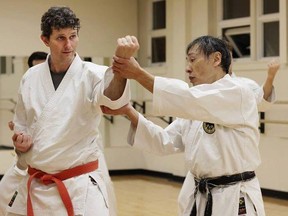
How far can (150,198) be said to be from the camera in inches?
325

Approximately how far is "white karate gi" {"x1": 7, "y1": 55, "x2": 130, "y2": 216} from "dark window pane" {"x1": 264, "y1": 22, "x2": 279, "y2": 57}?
5674 mm

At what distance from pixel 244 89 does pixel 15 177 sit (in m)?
1.78

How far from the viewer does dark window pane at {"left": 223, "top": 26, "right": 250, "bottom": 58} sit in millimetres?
8727

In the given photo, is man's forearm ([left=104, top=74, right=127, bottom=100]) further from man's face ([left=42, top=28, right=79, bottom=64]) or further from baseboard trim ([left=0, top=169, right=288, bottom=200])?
baseboard trim ([left=0, top=169, right=288, bottom=200])

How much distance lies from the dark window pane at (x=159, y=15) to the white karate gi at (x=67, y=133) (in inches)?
305

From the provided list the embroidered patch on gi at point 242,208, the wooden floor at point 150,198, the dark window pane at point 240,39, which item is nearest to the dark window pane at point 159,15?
the dark window pane at point 240,39

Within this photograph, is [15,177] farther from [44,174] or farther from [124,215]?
[124,215]

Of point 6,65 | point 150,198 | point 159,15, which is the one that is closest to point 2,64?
point 6,65

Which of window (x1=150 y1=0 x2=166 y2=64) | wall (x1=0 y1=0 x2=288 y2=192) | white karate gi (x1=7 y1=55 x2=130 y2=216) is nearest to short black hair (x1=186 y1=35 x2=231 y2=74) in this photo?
white karate gi (x1=7 y1=55 x2=130 y2=216)

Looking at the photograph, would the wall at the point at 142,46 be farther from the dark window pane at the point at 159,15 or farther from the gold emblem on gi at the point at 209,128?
the gold emblem on gi at the point at 209,128

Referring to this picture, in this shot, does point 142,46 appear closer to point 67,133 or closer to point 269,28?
point 269,28

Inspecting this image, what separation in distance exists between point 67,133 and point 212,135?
28.9 inches

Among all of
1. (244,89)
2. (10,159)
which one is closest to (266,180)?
(10,159)

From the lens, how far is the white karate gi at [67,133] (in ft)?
9.51
